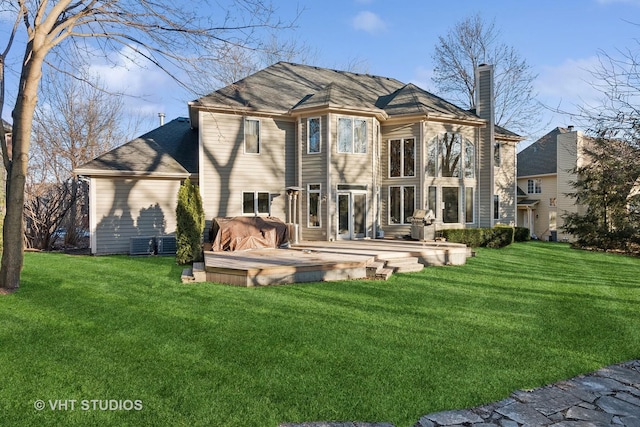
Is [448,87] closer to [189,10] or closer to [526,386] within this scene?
[189,10]

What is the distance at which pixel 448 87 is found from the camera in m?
25.4

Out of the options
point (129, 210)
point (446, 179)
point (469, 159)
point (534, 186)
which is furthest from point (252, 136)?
point (534, 186)

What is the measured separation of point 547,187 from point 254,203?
70.8 feet

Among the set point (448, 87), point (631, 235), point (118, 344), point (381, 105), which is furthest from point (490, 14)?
point (118, 344)

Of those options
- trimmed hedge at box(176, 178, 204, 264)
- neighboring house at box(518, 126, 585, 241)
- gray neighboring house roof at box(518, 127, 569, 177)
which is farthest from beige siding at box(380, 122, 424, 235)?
gray neighboring house roof at box(518, 127, 569, 177)

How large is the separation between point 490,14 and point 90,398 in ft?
90.2

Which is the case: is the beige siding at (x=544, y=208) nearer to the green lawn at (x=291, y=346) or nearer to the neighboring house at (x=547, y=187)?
the neighboring house at (x=547, y=187)

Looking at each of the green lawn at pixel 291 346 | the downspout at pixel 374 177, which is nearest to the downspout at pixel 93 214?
the green lawn at pixel 291 346

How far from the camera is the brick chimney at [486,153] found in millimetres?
16016

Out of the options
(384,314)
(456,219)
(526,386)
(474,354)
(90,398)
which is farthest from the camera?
(456,219)

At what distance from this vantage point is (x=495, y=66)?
24188 mm

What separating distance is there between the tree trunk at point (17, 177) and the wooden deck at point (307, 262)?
3.34 meters

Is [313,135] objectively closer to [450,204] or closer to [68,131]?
[450,204]

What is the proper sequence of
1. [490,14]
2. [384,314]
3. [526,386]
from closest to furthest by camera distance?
[526,386]
[384,314]
[490,14]
